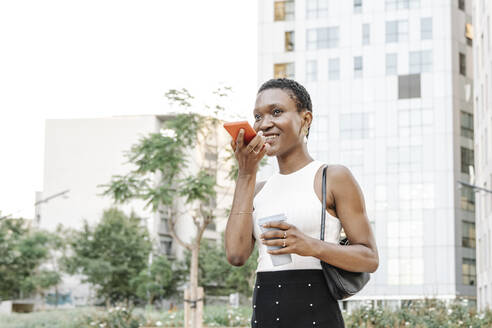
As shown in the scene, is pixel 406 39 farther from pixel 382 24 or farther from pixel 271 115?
pixel 271 115

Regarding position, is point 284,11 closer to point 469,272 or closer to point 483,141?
point 483,141

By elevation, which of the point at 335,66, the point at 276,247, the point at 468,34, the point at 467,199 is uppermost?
the point at 468,34

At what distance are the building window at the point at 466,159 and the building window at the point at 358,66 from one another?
33.9 feet

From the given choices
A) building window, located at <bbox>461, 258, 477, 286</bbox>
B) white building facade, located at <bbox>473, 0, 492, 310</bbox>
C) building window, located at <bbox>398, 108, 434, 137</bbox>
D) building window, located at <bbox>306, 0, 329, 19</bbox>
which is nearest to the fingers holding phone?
white building facade, located at <bbox>473, 0, 492, 310</bbox>

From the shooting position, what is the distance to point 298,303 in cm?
278

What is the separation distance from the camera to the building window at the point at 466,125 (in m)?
63.8

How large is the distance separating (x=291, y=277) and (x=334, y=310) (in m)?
0.19

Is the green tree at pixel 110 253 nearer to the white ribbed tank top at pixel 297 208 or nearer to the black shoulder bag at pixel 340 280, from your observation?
the white ribbed tank top at pixel 297 208

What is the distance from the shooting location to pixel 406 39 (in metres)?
63.1

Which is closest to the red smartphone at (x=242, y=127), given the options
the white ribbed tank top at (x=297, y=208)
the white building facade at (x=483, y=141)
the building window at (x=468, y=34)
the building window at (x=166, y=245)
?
the white ribbed tank top at (x=297, y=208)

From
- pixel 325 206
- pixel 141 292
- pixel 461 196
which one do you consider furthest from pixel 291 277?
pixel 461 196

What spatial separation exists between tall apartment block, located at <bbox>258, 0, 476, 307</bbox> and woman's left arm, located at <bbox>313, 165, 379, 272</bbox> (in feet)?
192

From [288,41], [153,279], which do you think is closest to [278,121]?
[153,279]

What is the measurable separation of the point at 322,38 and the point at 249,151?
209 ft
